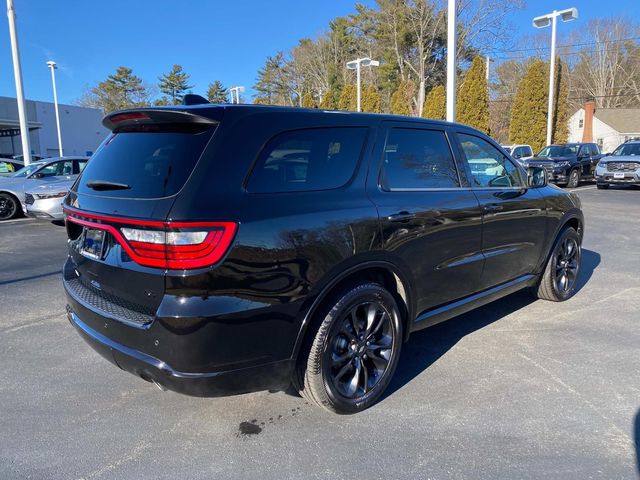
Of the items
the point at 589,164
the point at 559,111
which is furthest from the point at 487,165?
the point at 559,111

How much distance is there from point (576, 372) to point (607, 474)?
124cm

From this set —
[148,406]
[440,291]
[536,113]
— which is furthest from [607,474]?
[536,113]

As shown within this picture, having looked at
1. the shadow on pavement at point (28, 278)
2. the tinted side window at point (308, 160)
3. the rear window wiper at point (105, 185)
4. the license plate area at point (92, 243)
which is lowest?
the shadow on pavement at point (28, 278)

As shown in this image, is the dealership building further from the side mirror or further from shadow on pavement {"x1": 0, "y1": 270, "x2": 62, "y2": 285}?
the side mirror

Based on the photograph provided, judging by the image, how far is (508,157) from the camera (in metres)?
4.48

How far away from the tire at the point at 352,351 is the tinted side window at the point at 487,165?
1506 millimetres

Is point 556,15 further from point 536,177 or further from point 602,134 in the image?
point 602,134

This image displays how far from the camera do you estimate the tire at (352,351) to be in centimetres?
281

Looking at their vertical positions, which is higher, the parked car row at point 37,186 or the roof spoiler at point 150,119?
the roof spoiler at point 150,119

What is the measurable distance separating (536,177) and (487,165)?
2.57 feet

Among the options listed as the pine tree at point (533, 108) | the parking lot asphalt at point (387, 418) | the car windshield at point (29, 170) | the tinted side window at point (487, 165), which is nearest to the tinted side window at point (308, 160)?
the tinted side window at point (487, 165)

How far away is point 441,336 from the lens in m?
4.35

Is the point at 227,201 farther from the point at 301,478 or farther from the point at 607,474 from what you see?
the point at 607,474

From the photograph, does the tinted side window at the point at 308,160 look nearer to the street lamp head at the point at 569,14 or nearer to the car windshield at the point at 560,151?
the car windshield at the point at 560,151
